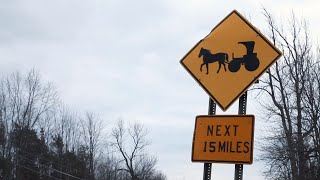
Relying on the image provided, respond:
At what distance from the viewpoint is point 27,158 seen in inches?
2288

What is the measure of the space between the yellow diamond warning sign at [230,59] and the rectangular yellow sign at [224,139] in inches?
7.2

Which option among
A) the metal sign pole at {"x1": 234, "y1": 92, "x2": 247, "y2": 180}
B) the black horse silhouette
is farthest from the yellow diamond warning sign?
the metal sign pole at {"x1": 234, "y1": 92, "x2": 247, "y2": 180}

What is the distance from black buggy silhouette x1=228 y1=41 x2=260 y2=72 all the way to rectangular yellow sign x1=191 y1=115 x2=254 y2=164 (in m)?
0.49

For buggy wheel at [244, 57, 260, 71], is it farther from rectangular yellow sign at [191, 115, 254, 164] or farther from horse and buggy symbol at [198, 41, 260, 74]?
rectangular yellow sign at [191, 115, 254, 164]

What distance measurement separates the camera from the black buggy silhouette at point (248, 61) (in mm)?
4820

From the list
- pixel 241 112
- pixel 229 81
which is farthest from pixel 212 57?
pixel 241 112

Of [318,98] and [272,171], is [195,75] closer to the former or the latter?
[272,171]

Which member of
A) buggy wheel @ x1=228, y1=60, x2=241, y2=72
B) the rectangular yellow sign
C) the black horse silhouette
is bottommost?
the rectangular yellow sign

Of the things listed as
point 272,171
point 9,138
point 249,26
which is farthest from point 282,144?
point 9,138

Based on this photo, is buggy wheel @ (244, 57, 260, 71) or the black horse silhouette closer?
buggy wheel @ (244, 57, 260, 71)

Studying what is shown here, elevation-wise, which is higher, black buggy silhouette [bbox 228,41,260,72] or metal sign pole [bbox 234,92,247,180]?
black buggy silhouette [bbox 228,41,260,72]

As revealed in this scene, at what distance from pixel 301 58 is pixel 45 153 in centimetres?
3990

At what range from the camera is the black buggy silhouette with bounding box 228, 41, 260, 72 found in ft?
15.8

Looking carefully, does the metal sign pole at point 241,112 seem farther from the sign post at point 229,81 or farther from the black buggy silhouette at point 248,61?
the black buggy silhouette at point 248,61
